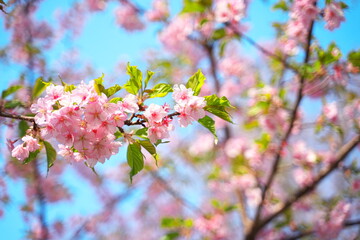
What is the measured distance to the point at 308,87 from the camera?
2172 millimetres

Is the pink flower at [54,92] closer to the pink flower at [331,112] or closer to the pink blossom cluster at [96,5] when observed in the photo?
the pink flower at [331,112]

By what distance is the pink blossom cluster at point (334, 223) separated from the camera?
7.76 ft

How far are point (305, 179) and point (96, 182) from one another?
3626 millimetres

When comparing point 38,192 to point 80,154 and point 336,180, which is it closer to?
point 80,154

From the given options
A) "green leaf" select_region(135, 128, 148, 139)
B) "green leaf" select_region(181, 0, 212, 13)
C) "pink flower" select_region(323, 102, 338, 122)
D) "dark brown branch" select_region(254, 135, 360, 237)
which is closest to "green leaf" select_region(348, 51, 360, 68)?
"dark brown branch" select_region(254, 135, 360, 237)

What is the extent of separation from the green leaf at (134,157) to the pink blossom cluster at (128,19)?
9.76ft

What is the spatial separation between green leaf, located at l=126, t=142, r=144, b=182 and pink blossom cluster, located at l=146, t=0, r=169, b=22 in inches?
103

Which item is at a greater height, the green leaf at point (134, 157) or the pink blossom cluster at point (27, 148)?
the green leaf at point (134, 157)

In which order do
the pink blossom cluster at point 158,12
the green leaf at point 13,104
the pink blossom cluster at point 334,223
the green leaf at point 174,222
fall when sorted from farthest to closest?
the pink blossom cluster at point 158,12, the green leaf at point 174,222, the pink blossom cluster at point 334,223, the green leaf at point 13,104

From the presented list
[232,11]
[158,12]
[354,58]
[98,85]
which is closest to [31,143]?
[98,85]

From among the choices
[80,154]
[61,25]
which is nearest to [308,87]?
[80,154]

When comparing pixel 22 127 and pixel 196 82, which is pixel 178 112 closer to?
pixel 196 82

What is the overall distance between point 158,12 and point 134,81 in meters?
2.58

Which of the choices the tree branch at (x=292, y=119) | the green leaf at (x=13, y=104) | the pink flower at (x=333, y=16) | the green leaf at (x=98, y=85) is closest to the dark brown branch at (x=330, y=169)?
the tree branch at (x=292, y=119)
